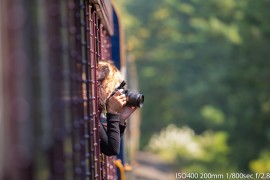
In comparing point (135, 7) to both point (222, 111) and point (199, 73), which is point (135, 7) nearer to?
point (199, 73)

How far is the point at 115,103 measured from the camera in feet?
12.9

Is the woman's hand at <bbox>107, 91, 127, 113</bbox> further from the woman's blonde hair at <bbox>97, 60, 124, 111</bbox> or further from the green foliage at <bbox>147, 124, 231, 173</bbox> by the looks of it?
the green foliage at <bbox>147, 124, 231, 173</bbox>

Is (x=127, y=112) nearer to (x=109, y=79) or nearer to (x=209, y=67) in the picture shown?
(x=109, y=79)

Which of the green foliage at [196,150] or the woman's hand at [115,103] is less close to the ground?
the green foliage at [196,150]

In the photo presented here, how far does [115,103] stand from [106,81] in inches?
9.7

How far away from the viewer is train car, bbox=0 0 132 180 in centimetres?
185

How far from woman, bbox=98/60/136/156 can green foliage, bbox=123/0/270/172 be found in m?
12.0

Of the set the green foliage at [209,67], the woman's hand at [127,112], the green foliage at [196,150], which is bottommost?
the woman's hand at [127,112]

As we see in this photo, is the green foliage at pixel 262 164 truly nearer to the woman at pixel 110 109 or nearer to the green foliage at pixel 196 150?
the green foliage at pixel 196 150

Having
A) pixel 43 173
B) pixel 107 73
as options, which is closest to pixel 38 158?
pixel 43 173

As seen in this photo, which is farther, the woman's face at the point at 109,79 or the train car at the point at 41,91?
the woman's face at the point at 109,79

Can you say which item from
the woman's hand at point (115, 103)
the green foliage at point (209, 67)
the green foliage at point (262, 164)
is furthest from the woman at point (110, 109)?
the green foliage at point (262, 164)

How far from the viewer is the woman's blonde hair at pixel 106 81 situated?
4.09 m

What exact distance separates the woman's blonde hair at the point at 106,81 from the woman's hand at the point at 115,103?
9 cm
